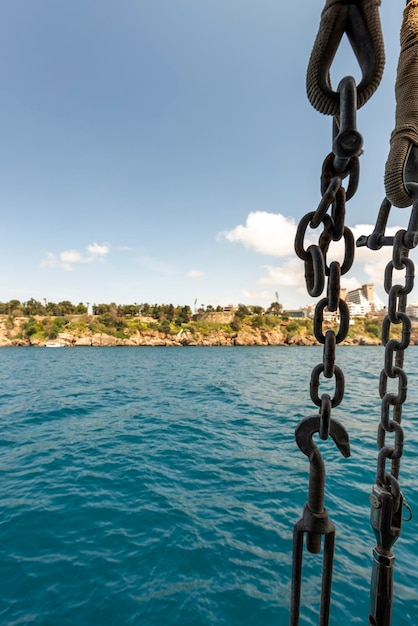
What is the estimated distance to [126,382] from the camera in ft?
92.5

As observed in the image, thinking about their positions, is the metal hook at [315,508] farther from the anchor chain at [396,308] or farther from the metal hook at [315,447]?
the anchor chain at [396,308]

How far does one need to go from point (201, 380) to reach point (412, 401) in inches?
657

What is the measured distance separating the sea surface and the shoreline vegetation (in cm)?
9113

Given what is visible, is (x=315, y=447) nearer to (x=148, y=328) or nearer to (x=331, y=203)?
(x=331, y=203)

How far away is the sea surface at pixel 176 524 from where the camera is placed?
4.64m

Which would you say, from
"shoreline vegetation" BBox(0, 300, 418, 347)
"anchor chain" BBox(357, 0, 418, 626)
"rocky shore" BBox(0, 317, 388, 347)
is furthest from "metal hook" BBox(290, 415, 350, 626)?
"rocky shore" BBox(0, 317, 388, 347)

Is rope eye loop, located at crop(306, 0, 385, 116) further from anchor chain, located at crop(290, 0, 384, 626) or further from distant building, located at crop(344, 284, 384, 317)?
distant building, located at crop(344, 284, 384, 317)

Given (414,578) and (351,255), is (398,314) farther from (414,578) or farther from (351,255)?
(414,578)

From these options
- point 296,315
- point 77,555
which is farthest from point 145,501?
point 296,315

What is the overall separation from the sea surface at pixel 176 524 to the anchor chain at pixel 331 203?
172 inches

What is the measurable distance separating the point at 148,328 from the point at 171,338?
889cm

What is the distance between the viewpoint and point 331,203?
4.50 ft

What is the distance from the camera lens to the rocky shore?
96.9 m

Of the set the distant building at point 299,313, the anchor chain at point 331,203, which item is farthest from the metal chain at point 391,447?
the distant building at point 299,313
